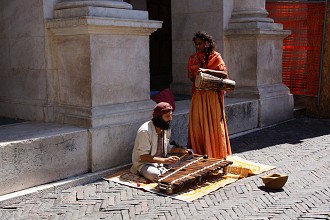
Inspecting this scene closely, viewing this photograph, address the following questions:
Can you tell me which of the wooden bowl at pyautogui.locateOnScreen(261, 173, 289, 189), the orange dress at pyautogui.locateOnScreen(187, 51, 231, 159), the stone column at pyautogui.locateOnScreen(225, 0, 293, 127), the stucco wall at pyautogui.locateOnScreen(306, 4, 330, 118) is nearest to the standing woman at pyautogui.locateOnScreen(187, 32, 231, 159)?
the orange dress at pyautogui.locateOnScreen(187, 51, 231, 159)

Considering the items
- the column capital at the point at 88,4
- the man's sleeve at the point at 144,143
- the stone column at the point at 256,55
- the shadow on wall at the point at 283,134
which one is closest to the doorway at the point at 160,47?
the stone column at the point at 256,55

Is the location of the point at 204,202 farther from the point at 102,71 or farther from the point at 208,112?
the point at 102,71

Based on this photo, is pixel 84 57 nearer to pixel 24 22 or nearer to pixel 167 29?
pixel 24 22

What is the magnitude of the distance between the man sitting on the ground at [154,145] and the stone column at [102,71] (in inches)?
20.6

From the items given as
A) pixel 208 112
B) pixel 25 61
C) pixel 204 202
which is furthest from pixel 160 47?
pixel 204 202

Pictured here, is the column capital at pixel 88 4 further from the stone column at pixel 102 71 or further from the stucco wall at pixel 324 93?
the stucco wall at pixel 324 93

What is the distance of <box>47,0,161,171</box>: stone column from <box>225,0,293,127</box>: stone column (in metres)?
3.19

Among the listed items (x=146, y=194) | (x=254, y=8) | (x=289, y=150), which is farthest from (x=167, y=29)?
(x=146, y=194)

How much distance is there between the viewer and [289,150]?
7754 mm

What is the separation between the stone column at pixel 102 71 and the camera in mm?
6191

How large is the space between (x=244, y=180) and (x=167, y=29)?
24.4ft

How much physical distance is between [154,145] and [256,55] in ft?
14.2

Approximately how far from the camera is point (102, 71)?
20.8ft

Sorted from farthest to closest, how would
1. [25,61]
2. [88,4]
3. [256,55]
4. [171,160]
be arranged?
[256,55]
[25,61]
[88,4]
[171,160]
